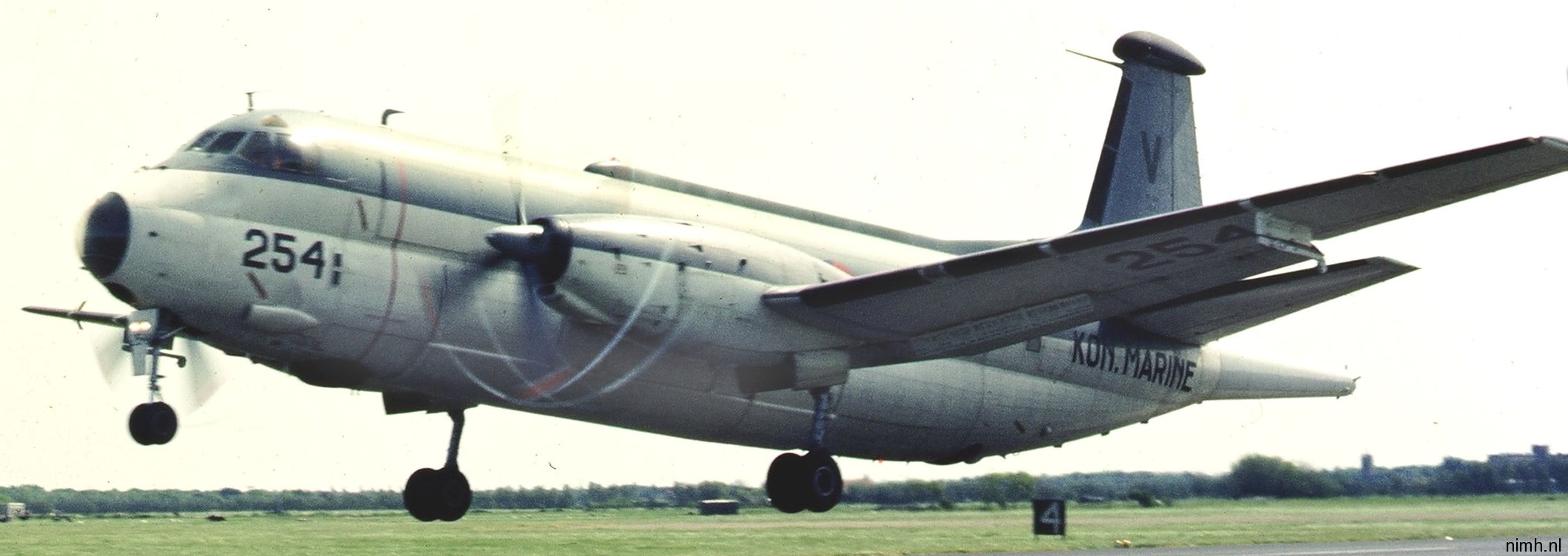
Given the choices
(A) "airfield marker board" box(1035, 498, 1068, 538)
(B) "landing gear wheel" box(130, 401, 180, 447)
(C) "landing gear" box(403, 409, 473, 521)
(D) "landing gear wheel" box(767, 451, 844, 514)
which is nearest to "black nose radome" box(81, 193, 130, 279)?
(B) "landing gear wheel" box(130, 401, 180, 447)

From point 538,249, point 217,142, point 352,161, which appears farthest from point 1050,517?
point 217,142

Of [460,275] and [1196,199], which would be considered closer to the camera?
[460,275]

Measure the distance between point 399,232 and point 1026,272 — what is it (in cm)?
760

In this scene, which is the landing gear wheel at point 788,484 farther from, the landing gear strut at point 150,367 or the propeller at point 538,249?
the landing gear strut at point 150,367

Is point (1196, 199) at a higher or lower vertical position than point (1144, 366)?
higher

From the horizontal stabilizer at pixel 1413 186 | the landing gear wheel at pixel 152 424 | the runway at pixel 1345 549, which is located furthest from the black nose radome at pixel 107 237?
the runway at pixel 1345 549

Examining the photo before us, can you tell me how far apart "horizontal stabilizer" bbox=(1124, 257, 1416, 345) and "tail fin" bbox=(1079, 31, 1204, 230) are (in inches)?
111

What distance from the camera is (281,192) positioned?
18.7m

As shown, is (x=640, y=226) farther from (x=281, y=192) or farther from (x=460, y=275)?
(x=281, y=192)

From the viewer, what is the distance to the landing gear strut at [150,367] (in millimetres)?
17750

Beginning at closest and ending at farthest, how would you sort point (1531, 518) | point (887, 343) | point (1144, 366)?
point (887, 343) < point (1144, 366) < point (1531, 518)

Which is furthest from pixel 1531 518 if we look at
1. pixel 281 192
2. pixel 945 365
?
pixel 281 192

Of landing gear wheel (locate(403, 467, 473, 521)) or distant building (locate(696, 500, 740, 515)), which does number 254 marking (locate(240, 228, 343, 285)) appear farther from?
distant building (locate(696, 500, 740, 515))

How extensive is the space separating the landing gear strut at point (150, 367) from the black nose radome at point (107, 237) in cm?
68
